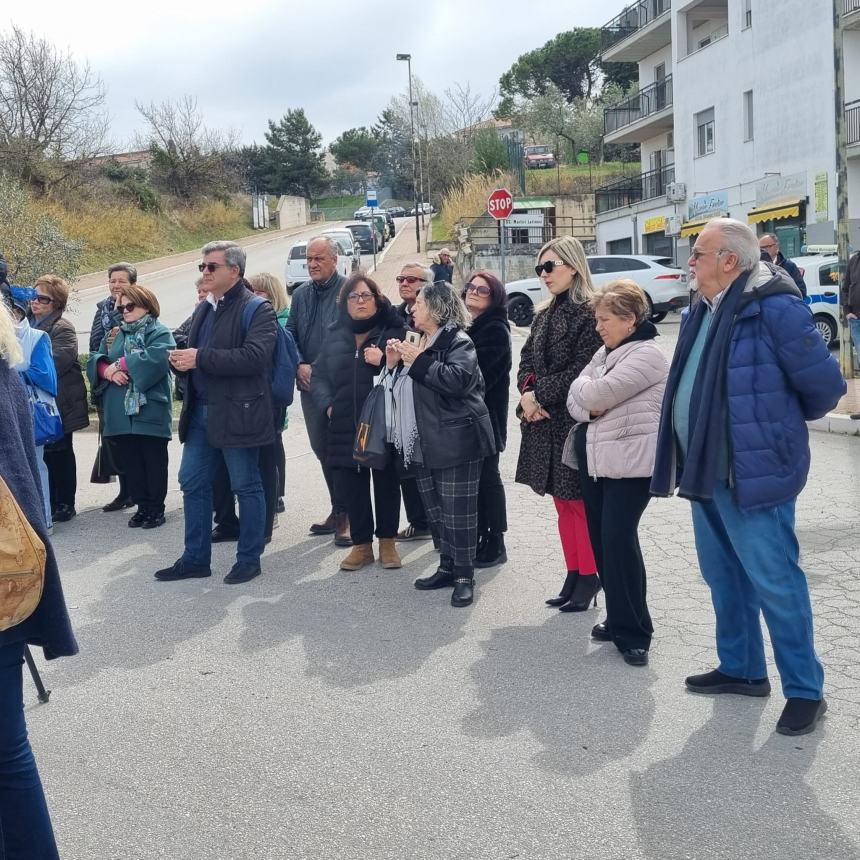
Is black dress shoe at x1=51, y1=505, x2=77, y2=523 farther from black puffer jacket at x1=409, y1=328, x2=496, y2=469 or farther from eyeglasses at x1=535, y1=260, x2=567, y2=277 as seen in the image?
eyeglasses at x1=535, y1=260, x2=567, y2=277

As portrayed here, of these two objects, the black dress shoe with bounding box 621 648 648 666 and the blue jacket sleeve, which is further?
the black dress shoe with bounding box 621 648 648 666

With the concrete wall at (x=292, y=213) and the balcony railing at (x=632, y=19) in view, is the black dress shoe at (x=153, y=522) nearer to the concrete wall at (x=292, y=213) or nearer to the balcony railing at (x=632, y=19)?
the balcony railing at (x=632, y=19)

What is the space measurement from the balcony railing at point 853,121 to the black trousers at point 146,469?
2457 centimetres

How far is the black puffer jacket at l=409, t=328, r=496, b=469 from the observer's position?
6008mm

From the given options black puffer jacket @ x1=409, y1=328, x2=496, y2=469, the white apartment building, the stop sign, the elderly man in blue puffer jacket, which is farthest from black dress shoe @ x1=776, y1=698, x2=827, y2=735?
the white apartment building

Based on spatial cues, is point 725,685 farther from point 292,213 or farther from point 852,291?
point 292,213

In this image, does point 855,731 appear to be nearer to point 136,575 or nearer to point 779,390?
point 779,390

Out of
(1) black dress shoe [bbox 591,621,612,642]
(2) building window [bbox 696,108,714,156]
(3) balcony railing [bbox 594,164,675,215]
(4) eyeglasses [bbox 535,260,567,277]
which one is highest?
(2) building window [bbox 696,108,714,156]

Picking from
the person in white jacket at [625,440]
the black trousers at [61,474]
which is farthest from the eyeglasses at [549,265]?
the black trousers at [61,474]

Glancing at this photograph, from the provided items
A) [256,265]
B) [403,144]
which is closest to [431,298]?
[256,265]

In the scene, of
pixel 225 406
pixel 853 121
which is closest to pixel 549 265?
pixel 225 406

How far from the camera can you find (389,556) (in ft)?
22.4

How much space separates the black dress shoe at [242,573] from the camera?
21.6 feet

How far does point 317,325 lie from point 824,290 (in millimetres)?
13138
